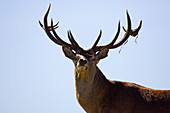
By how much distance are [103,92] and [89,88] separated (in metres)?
0.33

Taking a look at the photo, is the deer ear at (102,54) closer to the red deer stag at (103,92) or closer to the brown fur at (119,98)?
the red deer stag at (103,92)

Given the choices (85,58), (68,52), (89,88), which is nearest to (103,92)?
(89,88)

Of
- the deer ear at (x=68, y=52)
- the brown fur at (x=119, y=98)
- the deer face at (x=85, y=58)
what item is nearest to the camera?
the brown fur at (x=119, y=98)

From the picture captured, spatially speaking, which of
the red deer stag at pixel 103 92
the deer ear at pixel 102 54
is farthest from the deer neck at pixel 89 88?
the deer ear at pixel 102 54

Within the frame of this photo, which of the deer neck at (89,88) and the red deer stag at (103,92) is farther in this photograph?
the deer neck at (89,88)

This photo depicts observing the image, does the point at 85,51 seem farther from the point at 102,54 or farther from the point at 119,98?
the point at 119,98

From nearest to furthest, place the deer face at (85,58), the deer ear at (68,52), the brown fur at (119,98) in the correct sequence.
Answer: the brown fur at (119,98)
the deer face at (85,58)
the deer ear at (68,52)

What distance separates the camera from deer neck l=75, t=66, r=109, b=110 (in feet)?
29.1

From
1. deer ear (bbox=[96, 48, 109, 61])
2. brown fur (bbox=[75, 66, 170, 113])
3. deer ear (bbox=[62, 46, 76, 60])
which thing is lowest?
brown fur (bbox=[75, 66, 170, 113])

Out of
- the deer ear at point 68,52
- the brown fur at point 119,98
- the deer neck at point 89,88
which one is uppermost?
the deer ear at point 68,52

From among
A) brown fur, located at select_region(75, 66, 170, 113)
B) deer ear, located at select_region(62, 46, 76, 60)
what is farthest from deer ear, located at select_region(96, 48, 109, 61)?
deer ear, located at select_region(62, 46, 76, 60)

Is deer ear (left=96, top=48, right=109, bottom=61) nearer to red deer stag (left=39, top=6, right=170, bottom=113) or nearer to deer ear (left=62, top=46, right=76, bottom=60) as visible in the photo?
red deer stag (left=39, top=6, right=170, bottom=113)

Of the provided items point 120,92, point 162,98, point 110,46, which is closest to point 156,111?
point 162,98

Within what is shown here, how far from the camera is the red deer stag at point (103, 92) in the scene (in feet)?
28.0
